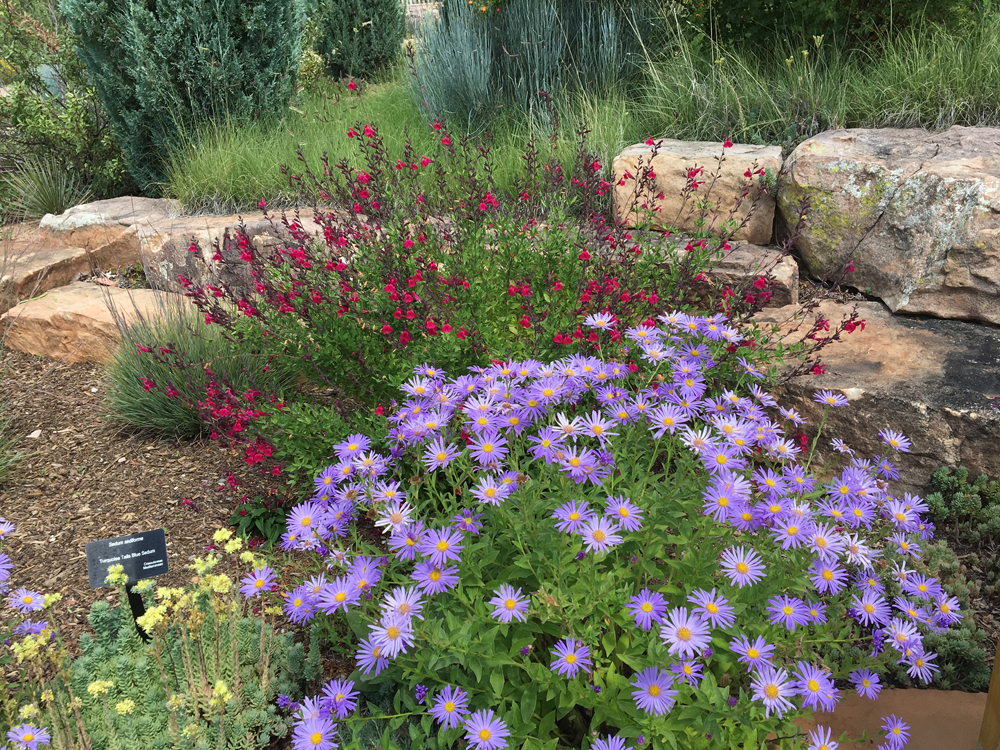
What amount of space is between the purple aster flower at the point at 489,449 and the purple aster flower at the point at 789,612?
2.24 feet

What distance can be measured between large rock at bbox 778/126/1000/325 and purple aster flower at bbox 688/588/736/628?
2.57 meters

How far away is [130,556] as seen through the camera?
203cm

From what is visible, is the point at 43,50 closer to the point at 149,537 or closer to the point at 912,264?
the point at 149,537

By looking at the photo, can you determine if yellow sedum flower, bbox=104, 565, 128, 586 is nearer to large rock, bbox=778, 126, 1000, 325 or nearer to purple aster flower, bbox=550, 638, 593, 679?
purple aster flower, bbox=550, 638, 593, 679

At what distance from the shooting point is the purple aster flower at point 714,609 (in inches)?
58.6

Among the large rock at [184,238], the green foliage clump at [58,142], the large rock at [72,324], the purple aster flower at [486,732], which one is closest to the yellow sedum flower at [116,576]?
the purple aster flower at [486,732]

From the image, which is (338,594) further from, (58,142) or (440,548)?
(58,142)

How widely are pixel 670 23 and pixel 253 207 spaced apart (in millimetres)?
4037

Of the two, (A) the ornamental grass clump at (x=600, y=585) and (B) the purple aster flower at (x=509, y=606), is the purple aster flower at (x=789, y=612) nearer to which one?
(A) the ornamental grass clump at (x=600, y=585)

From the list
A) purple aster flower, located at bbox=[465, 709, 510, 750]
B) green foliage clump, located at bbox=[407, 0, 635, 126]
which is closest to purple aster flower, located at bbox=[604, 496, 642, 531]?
purple aster flower, located at bbox=[465, 709, 510, 750]

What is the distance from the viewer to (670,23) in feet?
21.4

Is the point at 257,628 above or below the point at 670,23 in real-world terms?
below

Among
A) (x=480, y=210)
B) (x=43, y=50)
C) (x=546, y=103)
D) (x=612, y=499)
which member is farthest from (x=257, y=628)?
(x=43, y=50)

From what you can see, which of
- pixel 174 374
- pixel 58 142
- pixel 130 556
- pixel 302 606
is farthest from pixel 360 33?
pixel 302 606
